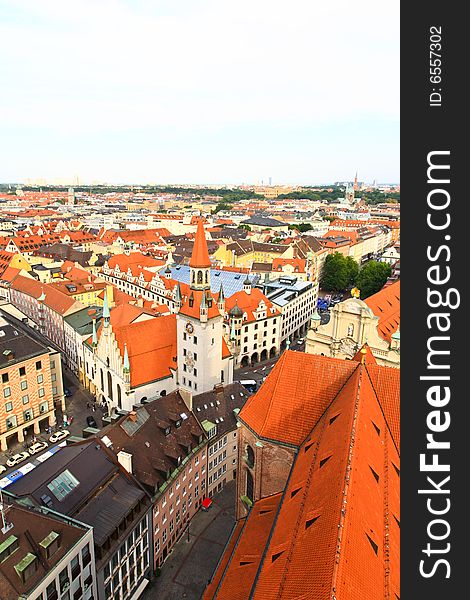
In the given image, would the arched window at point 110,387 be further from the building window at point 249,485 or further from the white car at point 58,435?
the building window at point 249,485

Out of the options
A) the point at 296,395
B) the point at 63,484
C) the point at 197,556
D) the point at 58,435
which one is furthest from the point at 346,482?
the point at 58,435

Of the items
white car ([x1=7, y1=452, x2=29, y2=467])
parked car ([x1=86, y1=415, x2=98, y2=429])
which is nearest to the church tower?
parked car ([x1=86, y1=415, x2=98, y2=429])

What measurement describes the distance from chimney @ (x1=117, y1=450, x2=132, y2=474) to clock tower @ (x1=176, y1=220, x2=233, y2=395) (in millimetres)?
16444

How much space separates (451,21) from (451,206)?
622cm

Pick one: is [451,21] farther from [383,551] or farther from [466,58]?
[383,551]

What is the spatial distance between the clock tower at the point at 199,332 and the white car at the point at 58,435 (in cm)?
1567

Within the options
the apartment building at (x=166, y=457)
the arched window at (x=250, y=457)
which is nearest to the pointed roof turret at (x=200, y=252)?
the apartment building at (x=166, y=457)

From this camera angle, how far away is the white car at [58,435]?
54328 mm

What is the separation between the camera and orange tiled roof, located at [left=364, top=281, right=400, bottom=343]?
58.1 m

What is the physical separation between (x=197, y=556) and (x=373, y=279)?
86.8 m

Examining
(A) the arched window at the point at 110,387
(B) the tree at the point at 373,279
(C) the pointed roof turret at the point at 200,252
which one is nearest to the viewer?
(C) the pointed roof turret at the point at 200,252

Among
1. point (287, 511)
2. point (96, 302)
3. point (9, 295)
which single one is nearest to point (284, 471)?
point (287, 511)

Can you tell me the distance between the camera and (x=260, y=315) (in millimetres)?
79375

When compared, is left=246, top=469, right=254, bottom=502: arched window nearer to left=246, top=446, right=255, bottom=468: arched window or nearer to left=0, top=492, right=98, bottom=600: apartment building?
left=246, top=446, right=255, bottom=468: arched window
